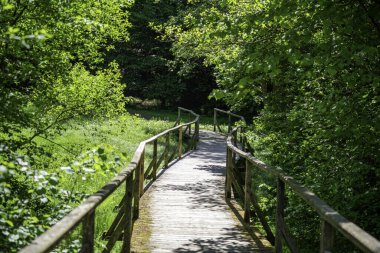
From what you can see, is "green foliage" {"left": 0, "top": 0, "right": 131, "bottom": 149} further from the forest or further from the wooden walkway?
the wooden walkway

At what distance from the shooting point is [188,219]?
7414 millimetres

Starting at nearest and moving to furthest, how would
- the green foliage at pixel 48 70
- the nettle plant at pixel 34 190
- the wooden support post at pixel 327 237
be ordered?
the nettle plant at pixel 34 190 → the wooden support post at pixel 327 237 → the green foliage at pixel 48 70

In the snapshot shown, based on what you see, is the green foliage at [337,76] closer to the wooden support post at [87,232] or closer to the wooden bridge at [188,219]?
the wooden bridge at [188,219]

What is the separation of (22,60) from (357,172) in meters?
4.46

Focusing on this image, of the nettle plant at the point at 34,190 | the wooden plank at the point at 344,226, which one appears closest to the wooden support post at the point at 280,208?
the wooden plank at the point at 344,226

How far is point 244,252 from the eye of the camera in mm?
5809

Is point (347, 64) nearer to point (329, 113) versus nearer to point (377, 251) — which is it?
point (329, 113)

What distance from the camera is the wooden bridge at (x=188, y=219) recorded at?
321 centimetres

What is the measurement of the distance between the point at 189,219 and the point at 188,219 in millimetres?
16

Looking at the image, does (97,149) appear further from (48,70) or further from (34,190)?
(48,70)

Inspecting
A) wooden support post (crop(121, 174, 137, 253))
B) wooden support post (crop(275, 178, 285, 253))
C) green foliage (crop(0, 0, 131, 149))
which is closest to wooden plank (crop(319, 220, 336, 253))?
wooden support post (crop(275, 178, 285, 253))

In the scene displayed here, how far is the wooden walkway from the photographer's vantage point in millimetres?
5996

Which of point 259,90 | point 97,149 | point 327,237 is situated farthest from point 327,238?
point 259,90

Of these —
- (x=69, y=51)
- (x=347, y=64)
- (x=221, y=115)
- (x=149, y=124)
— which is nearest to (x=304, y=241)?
(x=347, y=64)
